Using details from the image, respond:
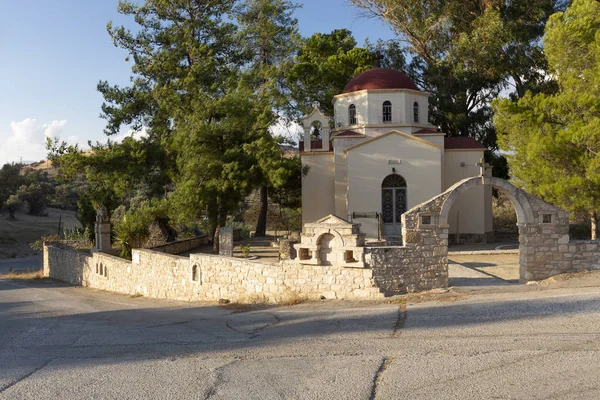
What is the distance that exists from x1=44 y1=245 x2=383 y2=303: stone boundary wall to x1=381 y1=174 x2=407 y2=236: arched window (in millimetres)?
10874

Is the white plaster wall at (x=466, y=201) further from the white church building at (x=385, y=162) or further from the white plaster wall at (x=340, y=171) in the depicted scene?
the white plaster wall at (x=340, y=171)

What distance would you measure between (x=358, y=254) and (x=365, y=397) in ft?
21.3

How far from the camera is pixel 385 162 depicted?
25.1 m

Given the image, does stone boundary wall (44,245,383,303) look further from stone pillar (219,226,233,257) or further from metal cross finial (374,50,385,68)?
metal cross finial (374,50,385,68)

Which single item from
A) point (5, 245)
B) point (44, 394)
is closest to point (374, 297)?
point (44, 394)

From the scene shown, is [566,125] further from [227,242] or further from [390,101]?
[227,242]

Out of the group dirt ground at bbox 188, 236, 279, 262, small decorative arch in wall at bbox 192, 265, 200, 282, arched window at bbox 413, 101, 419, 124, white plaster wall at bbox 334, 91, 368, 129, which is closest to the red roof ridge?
white plaster wall at bbox 334, 91, 368, 129

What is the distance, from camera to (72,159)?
83.1 feet

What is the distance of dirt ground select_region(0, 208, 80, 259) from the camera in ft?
141

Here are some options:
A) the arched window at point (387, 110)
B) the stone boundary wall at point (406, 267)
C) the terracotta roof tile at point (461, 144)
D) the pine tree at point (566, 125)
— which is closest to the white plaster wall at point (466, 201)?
the terracotta roof tile at point (461, 144)

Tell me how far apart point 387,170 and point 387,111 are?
3.57m

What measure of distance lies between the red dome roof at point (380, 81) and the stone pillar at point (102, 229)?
1294cm

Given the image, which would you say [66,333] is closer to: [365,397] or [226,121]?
[365,397]

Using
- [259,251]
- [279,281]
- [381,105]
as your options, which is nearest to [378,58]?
[381,105]
